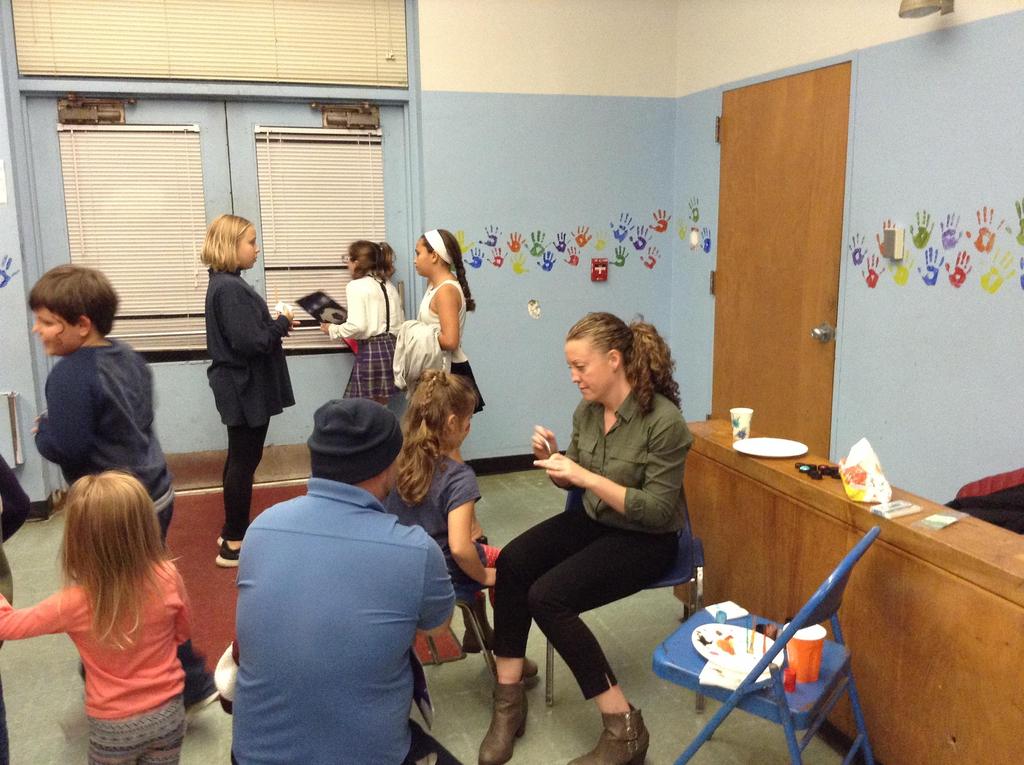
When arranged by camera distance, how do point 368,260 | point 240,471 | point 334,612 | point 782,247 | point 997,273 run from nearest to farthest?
point 334,612 → point 997,273 → point 240,471 → point 782,247 → point 368,260

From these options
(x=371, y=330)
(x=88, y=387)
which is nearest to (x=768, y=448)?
(x=88, y=387)

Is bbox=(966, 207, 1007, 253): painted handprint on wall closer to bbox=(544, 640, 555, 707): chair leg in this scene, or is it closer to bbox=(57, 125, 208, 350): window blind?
bbox=(544, 640, 555, 707): chair leg

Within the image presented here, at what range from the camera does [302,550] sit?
54.8 inches

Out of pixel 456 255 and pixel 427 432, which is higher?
pixel 456 255

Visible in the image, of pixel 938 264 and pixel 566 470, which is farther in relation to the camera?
pixel 938 264

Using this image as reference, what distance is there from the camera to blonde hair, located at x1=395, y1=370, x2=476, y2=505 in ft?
7.57

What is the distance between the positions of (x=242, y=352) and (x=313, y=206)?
5.26 feet

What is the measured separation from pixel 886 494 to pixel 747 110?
9.26 ft

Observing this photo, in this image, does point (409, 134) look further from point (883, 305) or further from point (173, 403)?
point (883, 305)

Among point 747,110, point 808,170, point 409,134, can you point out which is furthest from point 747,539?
point 409,134

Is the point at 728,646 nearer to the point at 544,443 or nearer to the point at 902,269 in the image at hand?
the point at 544,443

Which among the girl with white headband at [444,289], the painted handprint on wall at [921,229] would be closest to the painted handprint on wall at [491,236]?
the girl with white headband at [444,289]

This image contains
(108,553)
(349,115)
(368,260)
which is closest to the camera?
(108,553)

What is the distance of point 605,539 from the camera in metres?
2.46
